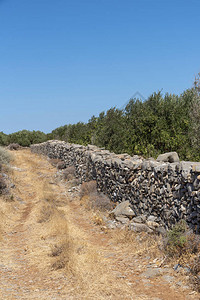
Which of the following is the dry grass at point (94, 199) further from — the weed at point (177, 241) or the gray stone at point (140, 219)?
the weed at point (177, 241)

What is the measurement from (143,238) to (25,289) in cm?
353

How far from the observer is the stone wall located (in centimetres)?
660

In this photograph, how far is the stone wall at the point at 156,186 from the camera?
6.60 meters

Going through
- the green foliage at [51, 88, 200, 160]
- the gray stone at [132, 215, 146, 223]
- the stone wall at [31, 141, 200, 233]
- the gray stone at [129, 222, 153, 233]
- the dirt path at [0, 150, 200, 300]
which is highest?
the green foliage at [51, 88, 200, 160]

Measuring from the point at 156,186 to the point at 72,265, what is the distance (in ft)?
11.1

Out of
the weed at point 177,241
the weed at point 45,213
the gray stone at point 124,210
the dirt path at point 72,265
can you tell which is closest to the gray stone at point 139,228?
the dirt path at point 72,265

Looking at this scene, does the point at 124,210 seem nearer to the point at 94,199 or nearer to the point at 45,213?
the point at 94,199

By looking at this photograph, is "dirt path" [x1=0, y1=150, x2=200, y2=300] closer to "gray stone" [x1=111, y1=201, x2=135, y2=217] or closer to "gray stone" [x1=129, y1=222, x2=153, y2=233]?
"gray stone" [x1=129, y1=222, x2=153, y2=233]

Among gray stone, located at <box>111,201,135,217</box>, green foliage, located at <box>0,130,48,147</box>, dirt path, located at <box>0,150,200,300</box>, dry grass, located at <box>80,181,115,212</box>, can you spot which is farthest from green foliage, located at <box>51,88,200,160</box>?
green foliage, located at <box>0,130,48,147</box>

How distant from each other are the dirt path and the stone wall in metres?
1.37

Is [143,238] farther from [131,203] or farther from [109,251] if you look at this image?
[131,203]

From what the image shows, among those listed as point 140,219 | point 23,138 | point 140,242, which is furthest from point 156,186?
point 23,138

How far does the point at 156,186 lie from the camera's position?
26.7ft

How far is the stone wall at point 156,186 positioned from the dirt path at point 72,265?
4.51ft
